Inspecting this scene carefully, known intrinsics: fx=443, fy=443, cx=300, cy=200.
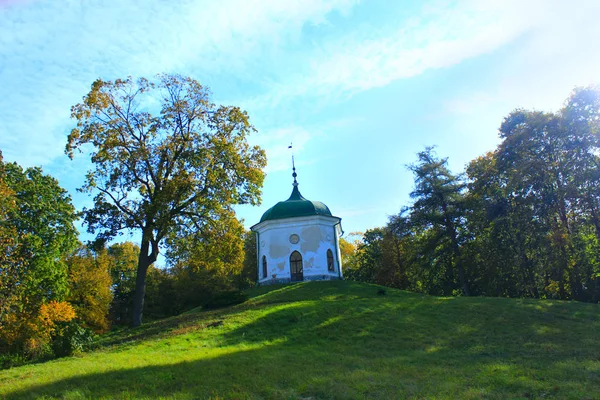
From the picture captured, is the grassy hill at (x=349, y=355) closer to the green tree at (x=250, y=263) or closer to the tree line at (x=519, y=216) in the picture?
the tree line at (x=519, y=216)

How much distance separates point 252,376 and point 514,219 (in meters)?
23.7

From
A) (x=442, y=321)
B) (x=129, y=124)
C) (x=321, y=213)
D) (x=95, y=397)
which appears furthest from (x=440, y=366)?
(x=321, y=213)

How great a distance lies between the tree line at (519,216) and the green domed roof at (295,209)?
20.3ft

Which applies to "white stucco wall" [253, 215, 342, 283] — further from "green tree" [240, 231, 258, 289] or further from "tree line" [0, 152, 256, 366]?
"green tree" [240, 231, 258, 289]

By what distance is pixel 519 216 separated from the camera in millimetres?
28109

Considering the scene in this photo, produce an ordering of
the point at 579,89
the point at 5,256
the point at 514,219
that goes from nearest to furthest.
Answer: the point at 5,256 < the point at 579,89 < the point at 514,219

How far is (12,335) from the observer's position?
1134 inches

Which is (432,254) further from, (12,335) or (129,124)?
(12,335)

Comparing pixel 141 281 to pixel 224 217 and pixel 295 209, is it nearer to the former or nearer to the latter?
pixel 224 217

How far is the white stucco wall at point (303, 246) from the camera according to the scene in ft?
114

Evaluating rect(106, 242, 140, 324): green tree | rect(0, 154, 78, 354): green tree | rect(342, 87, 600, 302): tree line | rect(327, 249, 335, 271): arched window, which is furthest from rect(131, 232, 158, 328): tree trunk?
rect(106, 242, 140, 324): green tree

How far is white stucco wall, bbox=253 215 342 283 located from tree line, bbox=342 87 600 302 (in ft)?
19.2

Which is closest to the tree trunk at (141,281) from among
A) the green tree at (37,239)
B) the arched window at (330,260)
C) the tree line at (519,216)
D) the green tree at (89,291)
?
the green tree at (37,239)

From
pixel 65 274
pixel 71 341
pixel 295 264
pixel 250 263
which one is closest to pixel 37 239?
pixel 65 274
